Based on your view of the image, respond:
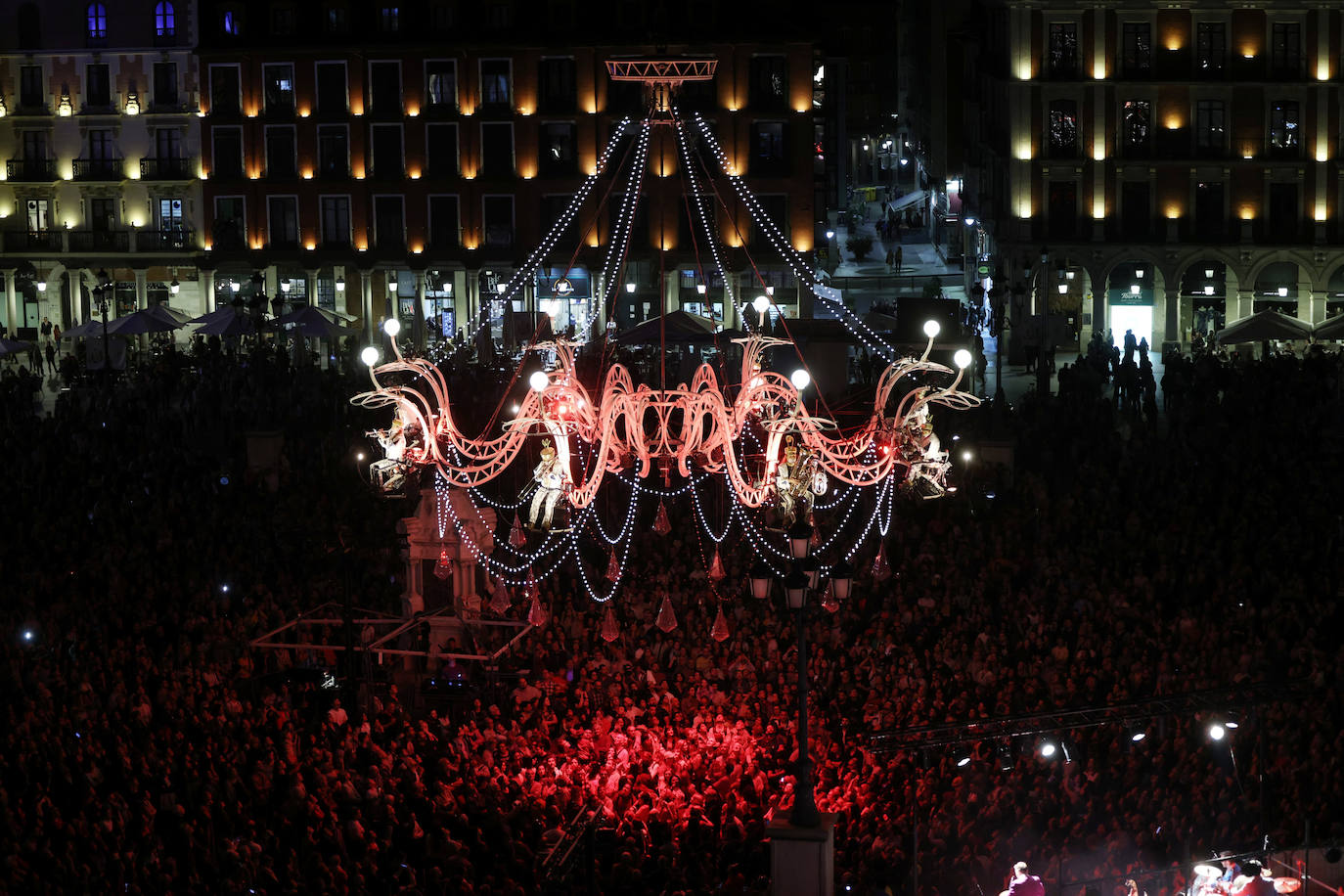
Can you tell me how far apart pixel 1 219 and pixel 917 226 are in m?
31.9

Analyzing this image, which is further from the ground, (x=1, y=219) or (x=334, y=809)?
(x=1, y=219)

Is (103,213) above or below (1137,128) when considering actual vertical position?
below

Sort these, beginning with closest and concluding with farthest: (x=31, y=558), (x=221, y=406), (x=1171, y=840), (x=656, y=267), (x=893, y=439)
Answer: (x=1171, y=840)
(x=893, y=439)
(x=31, y=558)
(x=221, y=406)
(x=656, y=267)

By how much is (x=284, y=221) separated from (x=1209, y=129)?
24696 millimetres

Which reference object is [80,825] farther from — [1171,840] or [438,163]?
[438,163]

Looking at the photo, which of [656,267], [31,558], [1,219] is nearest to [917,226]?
[656,267]

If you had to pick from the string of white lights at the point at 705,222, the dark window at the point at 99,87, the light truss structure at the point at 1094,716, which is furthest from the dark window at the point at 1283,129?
the light truss structure at the point at 1094,716

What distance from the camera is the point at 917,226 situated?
75625 mm

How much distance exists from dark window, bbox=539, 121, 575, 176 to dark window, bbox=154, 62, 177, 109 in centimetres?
1081

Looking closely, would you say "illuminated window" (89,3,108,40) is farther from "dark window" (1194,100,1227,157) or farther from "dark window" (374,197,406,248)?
"dark window" (1194,100,1227,157)

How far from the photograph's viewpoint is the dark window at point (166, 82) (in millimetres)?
58719

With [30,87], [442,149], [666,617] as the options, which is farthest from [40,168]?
[666,617]

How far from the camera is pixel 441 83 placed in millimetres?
56562

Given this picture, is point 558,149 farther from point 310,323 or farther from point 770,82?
point 310,323
